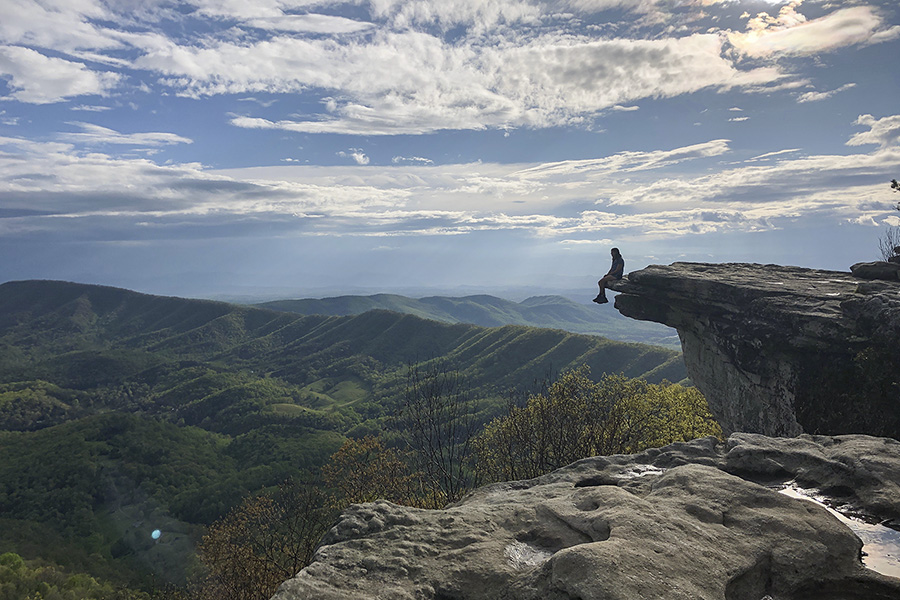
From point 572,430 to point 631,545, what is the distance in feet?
89.3

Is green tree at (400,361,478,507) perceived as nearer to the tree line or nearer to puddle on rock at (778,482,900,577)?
the tree line

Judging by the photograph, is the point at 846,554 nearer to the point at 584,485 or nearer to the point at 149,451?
the point at 584,485

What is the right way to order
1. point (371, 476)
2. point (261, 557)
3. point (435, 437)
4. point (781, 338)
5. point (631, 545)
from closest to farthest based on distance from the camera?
point (631, 545)
point (781, 338)
point (371, 476)
point (261, 557)
point (435, 437)

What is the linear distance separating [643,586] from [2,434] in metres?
234

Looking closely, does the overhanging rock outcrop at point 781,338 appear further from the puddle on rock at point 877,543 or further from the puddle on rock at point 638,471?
the puddle on rock at point 638,471

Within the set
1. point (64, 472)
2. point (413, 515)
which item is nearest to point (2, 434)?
point (64, 472)

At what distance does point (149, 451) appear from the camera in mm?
151750

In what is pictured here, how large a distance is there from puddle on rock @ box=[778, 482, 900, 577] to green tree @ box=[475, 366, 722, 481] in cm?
2197

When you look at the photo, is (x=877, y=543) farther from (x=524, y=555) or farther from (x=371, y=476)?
(x=371, y=476)

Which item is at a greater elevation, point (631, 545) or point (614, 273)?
point (614, 273)

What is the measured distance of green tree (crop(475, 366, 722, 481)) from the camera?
3338 cm

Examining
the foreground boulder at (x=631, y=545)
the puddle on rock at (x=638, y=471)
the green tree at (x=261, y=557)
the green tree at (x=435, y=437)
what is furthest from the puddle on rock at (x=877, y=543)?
the green tree at (x=261, y=557)

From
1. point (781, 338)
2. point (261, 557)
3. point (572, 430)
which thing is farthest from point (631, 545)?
point (261, 557)

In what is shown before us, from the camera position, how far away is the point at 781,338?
2466 cm
